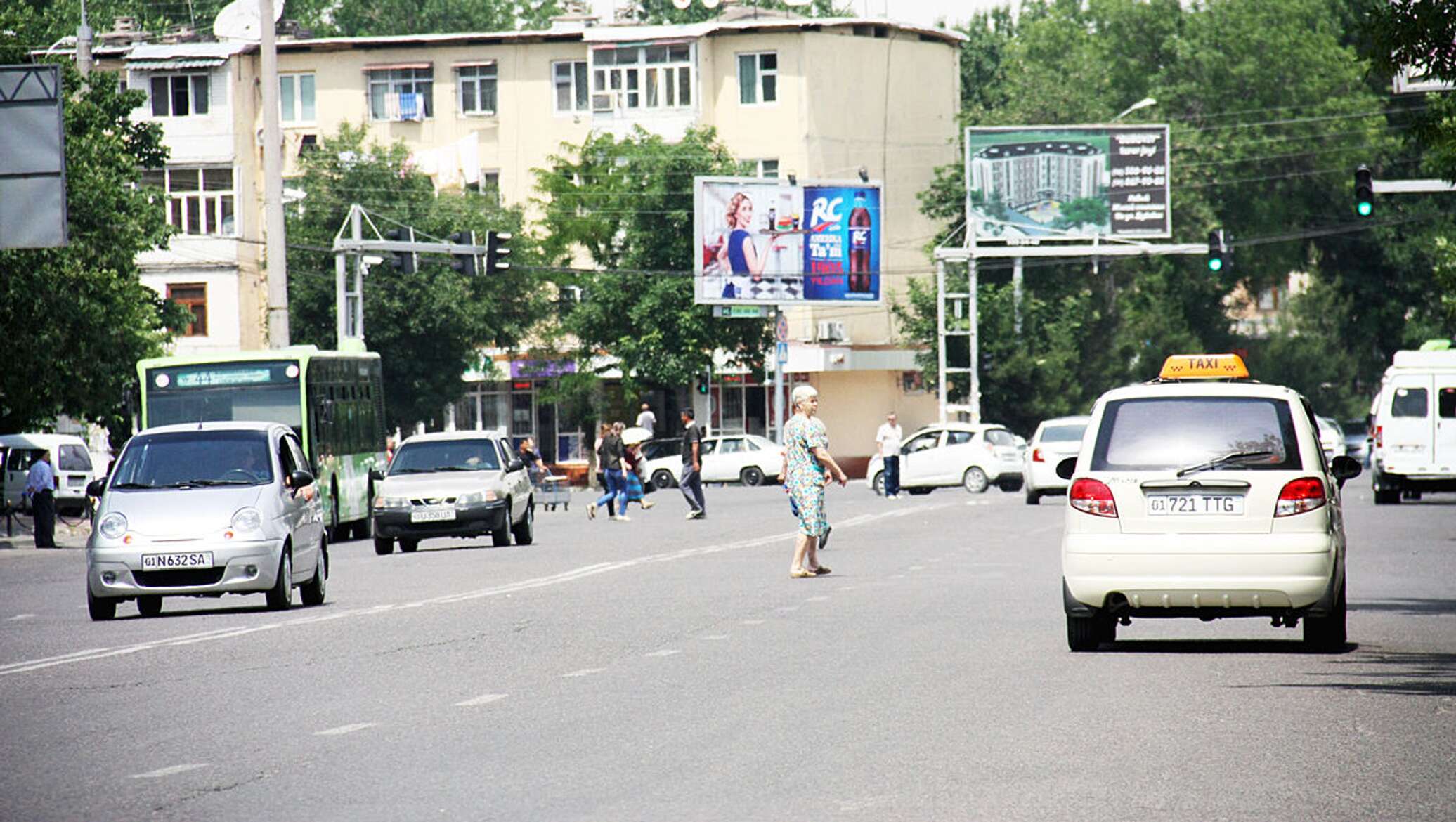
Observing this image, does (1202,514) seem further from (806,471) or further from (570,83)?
(570,83)

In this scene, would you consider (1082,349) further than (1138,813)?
Yes

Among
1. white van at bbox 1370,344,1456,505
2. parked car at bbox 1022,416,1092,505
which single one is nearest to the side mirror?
white van at bbox 1370,344,1456,505

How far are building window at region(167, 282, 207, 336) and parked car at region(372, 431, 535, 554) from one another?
4155 centimetres

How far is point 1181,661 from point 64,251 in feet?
103

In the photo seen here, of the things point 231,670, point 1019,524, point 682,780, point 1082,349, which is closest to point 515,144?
point 1082,349

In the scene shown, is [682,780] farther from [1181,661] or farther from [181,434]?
[181,434]

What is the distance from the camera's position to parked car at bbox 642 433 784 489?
64.8 metres

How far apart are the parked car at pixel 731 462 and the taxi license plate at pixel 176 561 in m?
45.8


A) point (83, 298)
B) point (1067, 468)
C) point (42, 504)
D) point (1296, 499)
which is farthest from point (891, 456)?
point (1296, 499)

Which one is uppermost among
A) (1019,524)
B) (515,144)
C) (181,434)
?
(515,144)

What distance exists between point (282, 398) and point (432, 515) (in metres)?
4.56

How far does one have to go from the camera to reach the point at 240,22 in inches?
2766

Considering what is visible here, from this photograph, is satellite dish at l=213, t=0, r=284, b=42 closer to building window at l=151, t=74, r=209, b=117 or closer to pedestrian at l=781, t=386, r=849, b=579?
building window at l=151, t=74, r=209, b=117

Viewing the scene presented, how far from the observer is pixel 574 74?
76.0m
